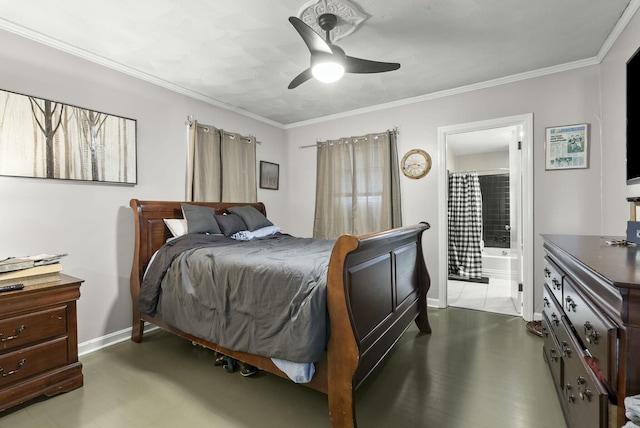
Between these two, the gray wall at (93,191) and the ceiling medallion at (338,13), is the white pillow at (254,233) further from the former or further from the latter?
the ceiling medallion at (338,13)

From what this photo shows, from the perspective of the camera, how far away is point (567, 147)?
285 cm

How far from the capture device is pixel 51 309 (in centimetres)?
193

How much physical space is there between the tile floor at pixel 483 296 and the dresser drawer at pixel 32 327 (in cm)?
376

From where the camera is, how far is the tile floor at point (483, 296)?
3.52m

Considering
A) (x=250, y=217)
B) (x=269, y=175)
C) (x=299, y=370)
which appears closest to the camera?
(x=299, y=370)

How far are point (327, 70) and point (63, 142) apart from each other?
2.18m

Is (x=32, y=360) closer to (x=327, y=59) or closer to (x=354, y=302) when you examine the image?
(x=354, y=302)

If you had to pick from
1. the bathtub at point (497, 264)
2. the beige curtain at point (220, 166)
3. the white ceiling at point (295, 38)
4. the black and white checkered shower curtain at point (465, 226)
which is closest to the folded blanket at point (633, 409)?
the white ceiling at point (295, 38)

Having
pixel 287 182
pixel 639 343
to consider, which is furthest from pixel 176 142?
pixel 639 343

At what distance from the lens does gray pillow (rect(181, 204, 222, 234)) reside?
285 centimetres

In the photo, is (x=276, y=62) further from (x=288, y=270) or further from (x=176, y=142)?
(x=288, y=270)

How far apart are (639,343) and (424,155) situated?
2.97 meters

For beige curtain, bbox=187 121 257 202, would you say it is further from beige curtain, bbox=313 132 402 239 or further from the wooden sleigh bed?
beige curtain, bbox=313 132 402 239

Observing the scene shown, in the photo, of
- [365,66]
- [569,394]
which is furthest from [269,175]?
[569,394]
